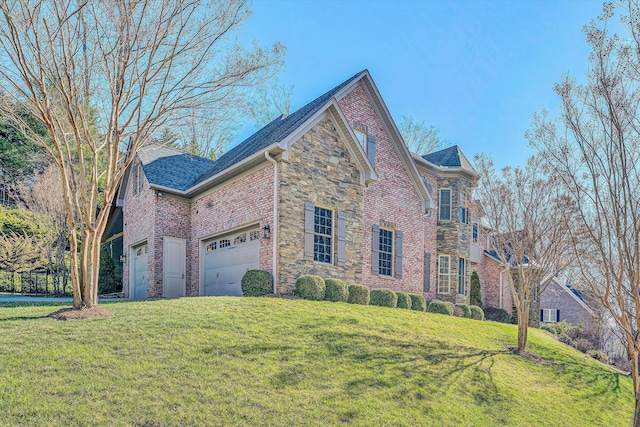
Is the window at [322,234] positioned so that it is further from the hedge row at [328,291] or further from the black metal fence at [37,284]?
the black metal fence at [37,284]

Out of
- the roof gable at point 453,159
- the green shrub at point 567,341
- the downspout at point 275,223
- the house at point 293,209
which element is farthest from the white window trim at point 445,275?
the downspout at point 275,223

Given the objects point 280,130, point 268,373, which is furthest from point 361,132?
point 268,373

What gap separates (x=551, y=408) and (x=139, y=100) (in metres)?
10.4

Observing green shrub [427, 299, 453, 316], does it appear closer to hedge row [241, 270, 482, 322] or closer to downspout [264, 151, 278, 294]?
hedge row [241, 270, 482, 322]

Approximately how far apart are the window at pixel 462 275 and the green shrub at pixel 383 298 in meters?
7.37

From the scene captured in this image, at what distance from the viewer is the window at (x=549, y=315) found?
3278 centimetres

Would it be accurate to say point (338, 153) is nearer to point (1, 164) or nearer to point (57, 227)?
point (57, 227)

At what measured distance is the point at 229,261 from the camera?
15.3 metres

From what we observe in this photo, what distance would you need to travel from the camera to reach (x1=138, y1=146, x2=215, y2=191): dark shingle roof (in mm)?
17344

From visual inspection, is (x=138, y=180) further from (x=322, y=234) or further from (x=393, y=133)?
(x=393, y=133)

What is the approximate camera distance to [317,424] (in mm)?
6309

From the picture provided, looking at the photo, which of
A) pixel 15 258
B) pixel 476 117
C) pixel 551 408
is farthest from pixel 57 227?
pixel 551 408

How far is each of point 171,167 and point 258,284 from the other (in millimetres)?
8257

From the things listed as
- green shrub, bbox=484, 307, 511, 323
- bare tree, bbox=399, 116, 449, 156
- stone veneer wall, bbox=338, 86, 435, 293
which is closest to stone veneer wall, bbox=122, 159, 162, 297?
stone veneer wall, bbox=338, 86, 435, 293
